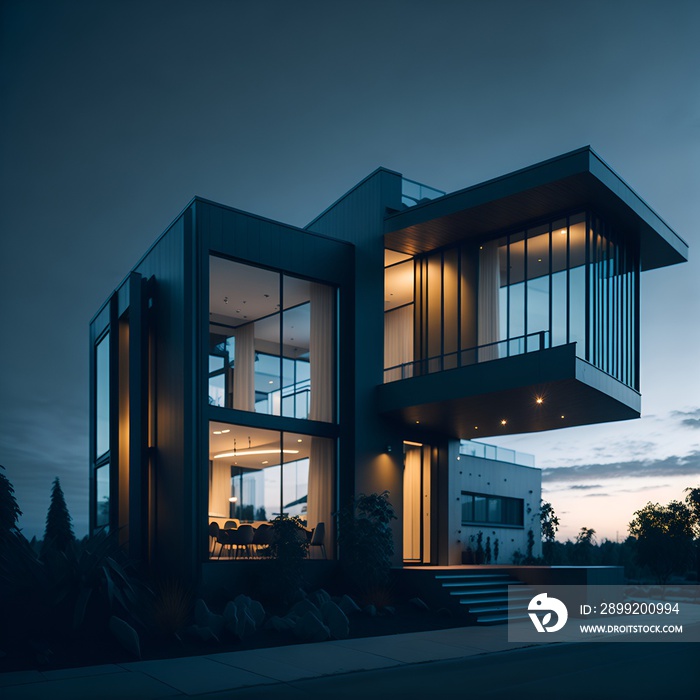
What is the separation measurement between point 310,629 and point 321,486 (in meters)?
5.36


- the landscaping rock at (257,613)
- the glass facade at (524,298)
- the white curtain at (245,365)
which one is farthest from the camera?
the white curtain at (245,365)

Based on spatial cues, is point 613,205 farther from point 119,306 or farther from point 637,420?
point 119,306

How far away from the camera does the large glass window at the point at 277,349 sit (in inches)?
646

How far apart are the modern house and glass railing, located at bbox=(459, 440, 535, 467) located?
4.53 meters

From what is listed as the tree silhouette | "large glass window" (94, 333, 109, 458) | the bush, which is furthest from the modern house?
the tree silhouette

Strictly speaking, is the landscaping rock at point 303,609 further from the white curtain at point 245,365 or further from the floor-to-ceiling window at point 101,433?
the floor-to-ceiling window at point 101,433

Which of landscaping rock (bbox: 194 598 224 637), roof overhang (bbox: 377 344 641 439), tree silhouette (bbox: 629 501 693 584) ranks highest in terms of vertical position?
roof overhang (bbox: 377 344 641 439)

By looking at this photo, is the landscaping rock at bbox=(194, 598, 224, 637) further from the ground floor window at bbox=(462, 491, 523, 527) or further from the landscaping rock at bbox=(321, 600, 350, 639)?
the ground floor window at bbox=(462, 491, 523, 527)

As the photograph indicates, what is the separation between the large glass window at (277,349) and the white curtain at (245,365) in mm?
26

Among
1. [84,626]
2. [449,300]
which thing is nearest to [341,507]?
[449,300]

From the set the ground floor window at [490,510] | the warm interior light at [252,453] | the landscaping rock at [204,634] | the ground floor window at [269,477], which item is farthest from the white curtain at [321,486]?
the ground floor window at [490,510]

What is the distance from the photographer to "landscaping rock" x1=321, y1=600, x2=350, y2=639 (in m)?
11.5

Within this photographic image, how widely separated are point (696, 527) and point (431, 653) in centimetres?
2214

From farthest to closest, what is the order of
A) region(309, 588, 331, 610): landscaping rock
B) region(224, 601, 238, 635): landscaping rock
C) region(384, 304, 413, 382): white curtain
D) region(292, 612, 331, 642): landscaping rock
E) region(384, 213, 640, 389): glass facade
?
1. region(384, 304, 413, 382): white curtain
2. region(384, 213, 640, 389): glass facade
3. region(309, 588, 331, 610): landscaping rock
4. region(292, 612, 331, 642): landscaping rock
5. region(224, 601, 238, 635): landscaping rock
